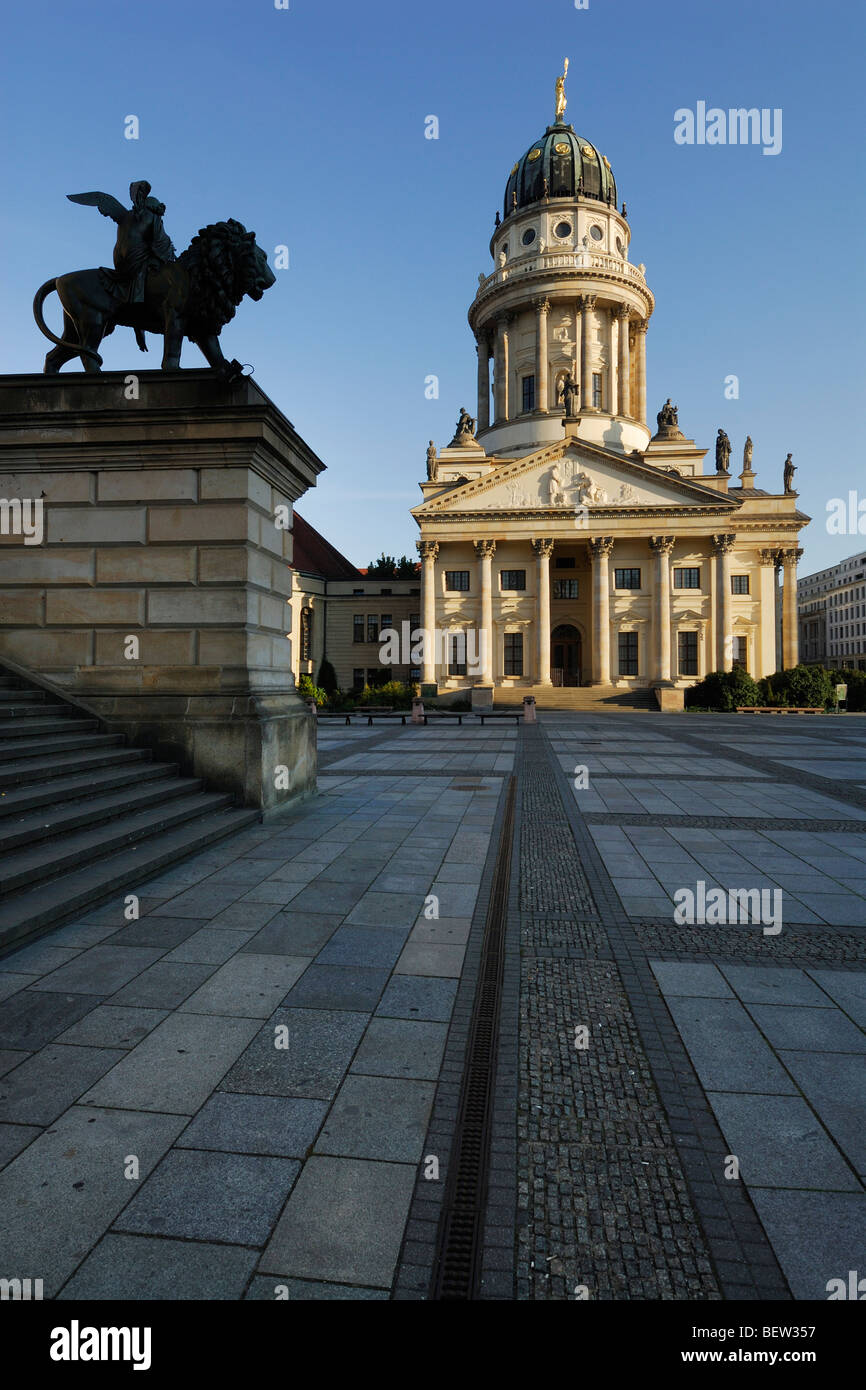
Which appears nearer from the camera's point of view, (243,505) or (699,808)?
(243,505)

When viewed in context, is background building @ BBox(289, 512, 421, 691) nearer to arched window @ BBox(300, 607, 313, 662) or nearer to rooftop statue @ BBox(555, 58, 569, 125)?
arched window @ BBox(300, 607, 313, 662)

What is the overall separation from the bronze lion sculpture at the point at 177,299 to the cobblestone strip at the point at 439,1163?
26.4 ft

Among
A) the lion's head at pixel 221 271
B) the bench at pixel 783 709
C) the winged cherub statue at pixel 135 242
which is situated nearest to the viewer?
the lion's head at pixel 221 271

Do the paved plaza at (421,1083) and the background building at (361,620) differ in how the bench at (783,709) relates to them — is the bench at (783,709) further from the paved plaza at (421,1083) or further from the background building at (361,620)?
the paved plaza at (421,1083)

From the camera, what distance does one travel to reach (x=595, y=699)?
157 feet

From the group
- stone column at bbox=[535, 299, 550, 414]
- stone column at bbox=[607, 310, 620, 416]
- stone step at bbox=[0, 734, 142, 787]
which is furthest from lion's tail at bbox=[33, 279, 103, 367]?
stone column at bbox=[607, 310, 620, 416]

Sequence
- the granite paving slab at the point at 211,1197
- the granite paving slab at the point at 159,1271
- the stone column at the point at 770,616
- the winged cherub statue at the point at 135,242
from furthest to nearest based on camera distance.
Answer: the stone column at the point at 770,616 → the winged cherub statue at the point at 135,242 → the granite paving slab at the point at 211,1197 → the granite paving slab at the point at 159,1271

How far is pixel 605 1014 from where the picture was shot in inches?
159

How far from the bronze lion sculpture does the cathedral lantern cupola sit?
5663 centimetres

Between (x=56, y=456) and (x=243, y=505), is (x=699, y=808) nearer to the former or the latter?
(x=243, y=505)

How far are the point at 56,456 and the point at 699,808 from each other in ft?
33.2

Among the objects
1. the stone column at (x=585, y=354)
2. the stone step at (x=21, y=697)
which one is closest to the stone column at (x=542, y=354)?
the stone column at (x=585, y=354)

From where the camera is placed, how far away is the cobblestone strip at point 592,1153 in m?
2.28
